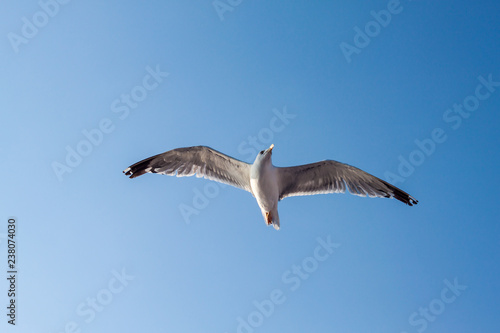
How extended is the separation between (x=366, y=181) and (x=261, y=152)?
1.89 meters

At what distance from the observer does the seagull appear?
34.0ft

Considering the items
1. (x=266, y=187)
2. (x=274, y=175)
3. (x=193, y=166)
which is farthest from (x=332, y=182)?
(x=193, y=166)

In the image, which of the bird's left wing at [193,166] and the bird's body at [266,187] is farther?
the bird's left wing at [193,166]

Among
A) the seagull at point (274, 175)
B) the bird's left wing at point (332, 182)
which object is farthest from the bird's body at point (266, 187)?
the bird's left wing at point (332, 182)

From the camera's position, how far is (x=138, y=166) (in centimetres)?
1058

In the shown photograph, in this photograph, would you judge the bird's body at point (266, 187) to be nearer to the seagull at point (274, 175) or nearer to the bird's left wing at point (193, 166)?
the seagull at point (274, 175)

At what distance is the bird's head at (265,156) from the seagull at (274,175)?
0.27ft

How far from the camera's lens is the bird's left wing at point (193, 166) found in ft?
34.3

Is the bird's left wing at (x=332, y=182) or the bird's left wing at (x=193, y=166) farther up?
the bird's left wing at (x=193, y=166)

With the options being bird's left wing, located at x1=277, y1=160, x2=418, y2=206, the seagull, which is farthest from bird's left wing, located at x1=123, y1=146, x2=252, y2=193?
bird's left wing, located at x1=277, y1=160, x2=418, y2=206

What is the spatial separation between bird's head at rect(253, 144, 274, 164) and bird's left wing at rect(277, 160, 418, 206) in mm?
361

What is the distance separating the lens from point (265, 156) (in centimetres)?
1009

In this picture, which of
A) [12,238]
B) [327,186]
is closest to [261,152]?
[327,186]

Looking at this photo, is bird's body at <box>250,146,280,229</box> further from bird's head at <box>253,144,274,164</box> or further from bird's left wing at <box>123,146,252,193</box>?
bird's left wing at <box>123,146,252,193</box>
